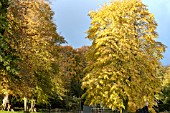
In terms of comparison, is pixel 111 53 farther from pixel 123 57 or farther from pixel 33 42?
pixel 33 42

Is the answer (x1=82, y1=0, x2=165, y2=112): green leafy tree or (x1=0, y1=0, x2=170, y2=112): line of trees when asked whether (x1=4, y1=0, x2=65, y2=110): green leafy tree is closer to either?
(x1=0, y1=0, x2=170, y2=112): line of trees

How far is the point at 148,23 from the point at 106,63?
223 inches

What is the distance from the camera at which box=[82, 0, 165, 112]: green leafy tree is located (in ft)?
93.9

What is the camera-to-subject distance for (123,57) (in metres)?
29.1

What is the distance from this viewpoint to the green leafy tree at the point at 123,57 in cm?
2862

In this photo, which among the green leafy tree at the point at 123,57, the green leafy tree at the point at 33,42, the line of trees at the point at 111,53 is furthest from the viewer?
the green leafy tree at the point at 123,57

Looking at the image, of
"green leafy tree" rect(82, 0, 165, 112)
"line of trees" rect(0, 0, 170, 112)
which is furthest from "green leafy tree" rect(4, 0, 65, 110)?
"green leafy tree" rect(82, 0, 165, 112)

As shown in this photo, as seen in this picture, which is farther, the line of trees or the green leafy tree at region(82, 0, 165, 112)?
the green leafy tree at region(82, 0, 165, 112)

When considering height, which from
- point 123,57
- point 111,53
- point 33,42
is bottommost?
point 123,57

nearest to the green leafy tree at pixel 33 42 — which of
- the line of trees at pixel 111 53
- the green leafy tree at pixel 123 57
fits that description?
the line of trees at pixel 111 53

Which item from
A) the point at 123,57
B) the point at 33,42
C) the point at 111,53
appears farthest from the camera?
the point at 33,42

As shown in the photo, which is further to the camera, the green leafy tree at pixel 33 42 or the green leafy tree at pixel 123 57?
the green leafy tree at pixel 123 57

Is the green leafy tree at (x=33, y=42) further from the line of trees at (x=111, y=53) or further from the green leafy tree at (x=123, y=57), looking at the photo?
the green leafy tree at (x=123, y=57)

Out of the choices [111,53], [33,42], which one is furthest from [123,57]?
[33,42]
